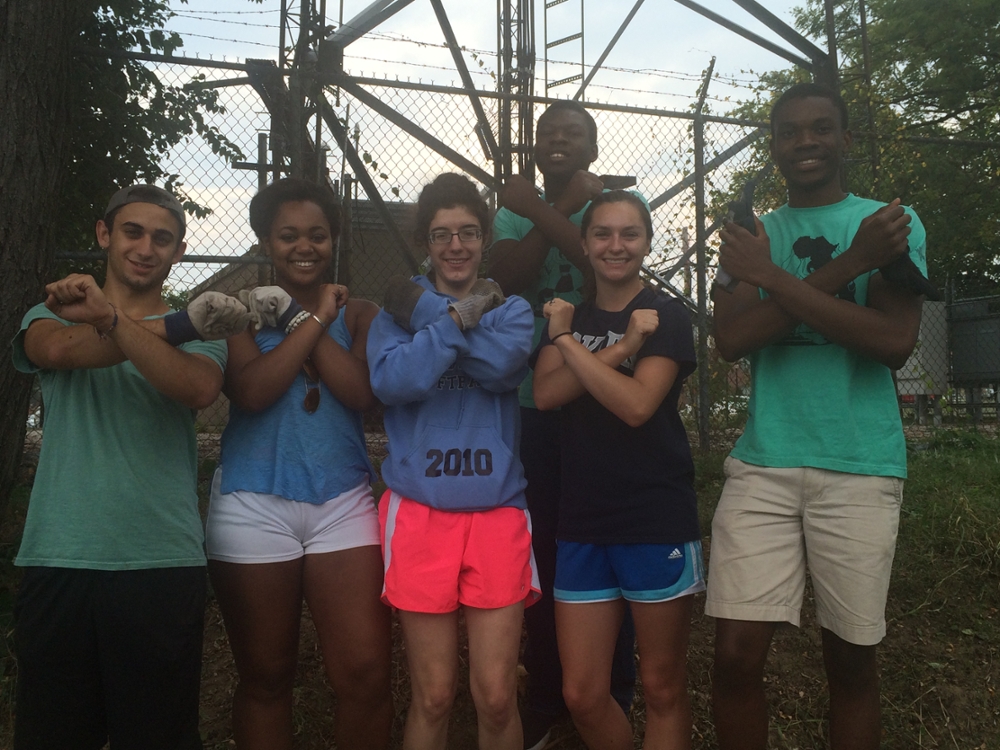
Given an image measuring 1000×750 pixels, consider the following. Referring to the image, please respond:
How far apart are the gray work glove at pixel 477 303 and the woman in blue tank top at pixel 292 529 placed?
1.12ft

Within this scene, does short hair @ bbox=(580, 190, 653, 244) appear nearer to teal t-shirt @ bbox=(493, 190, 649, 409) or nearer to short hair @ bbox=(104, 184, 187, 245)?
teal t-shirt @ bbox=(493, 190, 649, 409)

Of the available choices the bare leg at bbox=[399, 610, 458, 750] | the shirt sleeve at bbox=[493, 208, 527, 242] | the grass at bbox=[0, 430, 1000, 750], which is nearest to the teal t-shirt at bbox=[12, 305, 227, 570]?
the bare leg at bbox=[399, 610, 458, 750]

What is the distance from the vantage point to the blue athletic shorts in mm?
2111

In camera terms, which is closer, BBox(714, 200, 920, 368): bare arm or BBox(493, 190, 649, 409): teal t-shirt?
BBox(714, 200, 920, 368): bare arm

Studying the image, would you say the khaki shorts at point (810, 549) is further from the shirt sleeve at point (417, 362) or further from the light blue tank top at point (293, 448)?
the light blue tank top at point (293, 448)

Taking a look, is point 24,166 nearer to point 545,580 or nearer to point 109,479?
point 109,479

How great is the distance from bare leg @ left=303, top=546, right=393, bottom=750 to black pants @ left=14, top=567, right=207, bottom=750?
0.36m

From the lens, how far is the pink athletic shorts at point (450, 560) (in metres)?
2.10

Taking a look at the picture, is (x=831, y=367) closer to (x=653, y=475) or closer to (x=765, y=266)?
(x=765, y=266)

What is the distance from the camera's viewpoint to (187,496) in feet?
6.82

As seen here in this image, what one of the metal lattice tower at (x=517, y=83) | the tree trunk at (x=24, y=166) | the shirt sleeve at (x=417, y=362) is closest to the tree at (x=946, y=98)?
the metal lattice tower at (x=517, y=83)

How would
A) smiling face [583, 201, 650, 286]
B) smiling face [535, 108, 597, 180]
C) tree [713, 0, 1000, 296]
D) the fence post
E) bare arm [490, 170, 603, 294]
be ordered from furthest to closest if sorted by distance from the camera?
tree [713, 0, 1000, 296], the fence post, smiling face [535, 108, 597, 180], bare arm [490, 170, 603, 294], smiling face [583, 201, 650, 286]

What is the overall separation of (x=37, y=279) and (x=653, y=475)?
2.53 m

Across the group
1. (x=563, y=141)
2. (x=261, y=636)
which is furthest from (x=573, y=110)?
(x=261, y=636)
